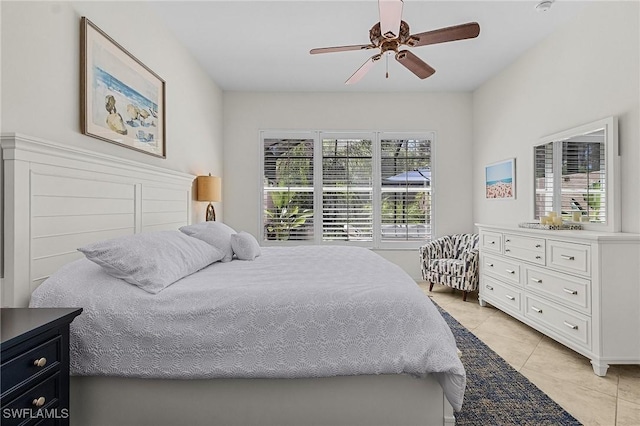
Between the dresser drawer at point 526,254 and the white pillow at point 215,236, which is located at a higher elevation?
the white pillow at point 215,236

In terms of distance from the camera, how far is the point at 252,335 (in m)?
1.61

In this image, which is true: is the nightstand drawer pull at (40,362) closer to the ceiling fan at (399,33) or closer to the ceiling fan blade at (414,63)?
the ceiling fan at (399,33)

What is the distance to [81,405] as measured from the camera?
1.66 metres

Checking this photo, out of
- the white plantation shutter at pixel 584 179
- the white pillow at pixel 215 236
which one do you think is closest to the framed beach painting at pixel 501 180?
the white plantation shutter at pixel 584 179

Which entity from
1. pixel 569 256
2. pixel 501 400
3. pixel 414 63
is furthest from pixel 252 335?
pixel 569 256

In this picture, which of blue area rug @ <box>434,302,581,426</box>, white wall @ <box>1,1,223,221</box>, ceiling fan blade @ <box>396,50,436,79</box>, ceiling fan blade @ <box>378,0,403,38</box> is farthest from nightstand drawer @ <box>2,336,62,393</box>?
ceiling fan blade @ <box>396,50,436,79</box>

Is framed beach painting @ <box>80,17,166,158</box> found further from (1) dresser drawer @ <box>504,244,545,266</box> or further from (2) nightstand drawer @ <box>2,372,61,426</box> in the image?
(1) dresser drawer @ <box>504,244,545,266</box>

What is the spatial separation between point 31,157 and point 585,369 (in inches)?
139

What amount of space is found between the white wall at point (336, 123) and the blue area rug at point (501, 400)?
2776 mm

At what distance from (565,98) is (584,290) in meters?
1.85

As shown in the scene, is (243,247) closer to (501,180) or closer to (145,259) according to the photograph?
(145,259)

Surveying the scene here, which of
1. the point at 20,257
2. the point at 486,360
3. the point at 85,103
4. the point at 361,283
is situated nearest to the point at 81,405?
the point at 20,257

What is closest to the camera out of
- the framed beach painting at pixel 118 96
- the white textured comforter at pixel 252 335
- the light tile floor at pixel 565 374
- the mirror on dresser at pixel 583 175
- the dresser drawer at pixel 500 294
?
the white textured comforter at pixel 252 335

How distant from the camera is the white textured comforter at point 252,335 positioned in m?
1.59
